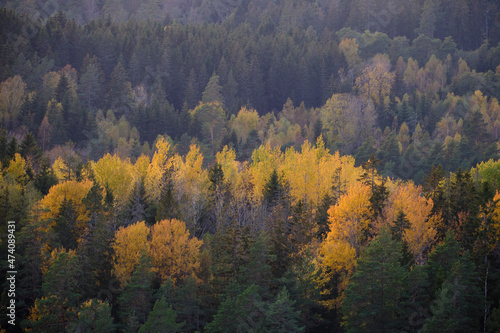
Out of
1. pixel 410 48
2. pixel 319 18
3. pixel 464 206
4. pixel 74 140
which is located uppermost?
pixel 319 18

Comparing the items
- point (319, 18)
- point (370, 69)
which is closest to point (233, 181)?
point (370, 69)

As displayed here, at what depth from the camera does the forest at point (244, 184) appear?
146 ft

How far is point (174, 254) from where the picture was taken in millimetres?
52406

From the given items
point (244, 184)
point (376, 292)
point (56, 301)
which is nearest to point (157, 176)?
point (244, 184)

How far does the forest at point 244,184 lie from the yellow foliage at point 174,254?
0.19 metres

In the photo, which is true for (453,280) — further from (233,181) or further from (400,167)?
(400,167)

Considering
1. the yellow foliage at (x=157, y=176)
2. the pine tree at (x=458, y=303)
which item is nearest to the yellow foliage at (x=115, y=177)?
the yellow foliage at (x=157, y=176)

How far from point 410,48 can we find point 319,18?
42.4 meters

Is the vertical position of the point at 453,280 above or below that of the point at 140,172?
below

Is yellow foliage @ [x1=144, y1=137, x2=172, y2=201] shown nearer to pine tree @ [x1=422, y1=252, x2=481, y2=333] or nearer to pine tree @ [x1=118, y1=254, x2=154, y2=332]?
pine tree @ [x1=118, y1=254, x2=154, y2=332]

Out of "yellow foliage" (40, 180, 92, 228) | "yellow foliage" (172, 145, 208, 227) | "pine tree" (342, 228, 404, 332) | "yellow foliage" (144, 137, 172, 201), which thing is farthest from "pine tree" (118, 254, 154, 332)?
"yellow foliage" (144, 137, 172, 201)

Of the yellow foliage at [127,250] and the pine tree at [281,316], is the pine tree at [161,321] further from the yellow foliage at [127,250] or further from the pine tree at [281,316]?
the yellow foliage at [127,250]

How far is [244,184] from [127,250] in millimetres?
22703

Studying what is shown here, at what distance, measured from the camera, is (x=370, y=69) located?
142 m
